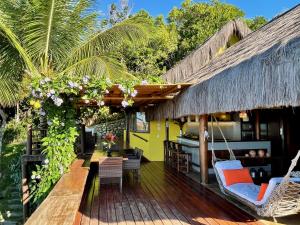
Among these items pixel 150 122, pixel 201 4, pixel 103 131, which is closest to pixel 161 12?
pixel 201 4

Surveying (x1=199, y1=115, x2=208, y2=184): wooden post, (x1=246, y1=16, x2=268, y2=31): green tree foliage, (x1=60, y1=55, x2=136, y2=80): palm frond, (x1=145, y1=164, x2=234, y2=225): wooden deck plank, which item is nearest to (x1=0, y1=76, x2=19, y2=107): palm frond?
(x1=60, y1=55, x2=136, y2=80): palm frond

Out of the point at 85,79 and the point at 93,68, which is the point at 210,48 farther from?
the point at 85,79

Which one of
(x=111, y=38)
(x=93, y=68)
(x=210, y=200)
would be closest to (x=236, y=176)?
(x=210, y=200)

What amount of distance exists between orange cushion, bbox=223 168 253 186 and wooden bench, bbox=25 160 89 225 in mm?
2639

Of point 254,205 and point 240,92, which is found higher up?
point 240,92

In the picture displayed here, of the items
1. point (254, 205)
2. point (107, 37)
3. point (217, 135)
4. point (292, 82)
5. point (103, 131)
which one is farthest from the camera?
point (103, 131)

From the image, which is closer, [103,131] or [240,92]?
[240,92]

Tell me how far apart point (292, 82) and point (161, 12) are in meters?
22.3

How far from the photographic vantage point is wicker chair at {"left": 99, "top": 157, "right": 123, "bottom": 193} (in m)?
7.16

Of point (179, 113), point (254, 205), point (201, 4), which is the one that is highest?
point (201, 4)

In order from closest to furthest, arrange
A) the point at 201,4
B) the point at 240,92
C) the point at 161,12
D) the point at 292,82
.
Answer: the point at 292,82 → the point at 240,92 → the point at 201,4 → the point at 161,12

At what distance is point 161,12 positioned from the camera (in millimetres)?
24891

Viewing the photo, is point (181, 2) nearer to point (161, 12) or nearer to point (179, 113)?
point (161, 12)

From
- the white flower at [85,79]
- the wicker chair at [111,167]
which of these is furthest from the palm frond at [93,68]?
the wicker chair at [111,167]
